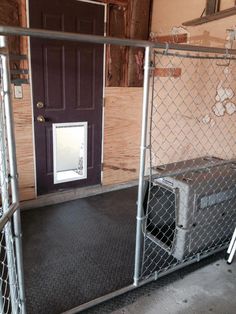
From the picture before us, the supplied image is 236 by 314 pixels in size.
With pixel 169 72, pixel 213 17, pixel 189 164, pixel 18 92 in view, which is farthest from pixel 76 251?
pixel 213 17

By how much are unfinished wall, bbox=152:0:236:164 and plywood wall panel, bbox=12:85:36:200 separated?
4.93 feet

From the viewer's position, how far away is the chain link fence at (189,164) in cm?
199

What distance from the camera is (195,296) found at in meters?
1.83

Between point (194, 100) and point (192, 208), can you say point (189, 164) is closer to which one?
point (192, 208)

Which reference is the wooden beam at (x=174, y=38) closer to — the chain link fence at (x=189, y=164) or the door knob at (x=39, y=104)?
the chain link fence at (x=189, y=164)

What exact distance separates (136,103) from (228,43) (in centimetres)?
127

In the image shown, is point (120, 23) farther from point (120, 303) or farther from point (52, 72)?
point (120, 303)

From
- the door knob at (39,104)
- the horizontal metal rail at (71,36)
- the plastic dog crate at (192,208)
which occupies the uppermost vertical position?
the horizontal metal rail at (71,36)

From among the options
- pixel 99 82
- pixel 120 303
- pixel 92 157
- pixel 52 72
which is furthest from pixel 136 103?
pixel 120 303

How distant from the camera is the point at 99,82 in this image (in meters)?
3.15

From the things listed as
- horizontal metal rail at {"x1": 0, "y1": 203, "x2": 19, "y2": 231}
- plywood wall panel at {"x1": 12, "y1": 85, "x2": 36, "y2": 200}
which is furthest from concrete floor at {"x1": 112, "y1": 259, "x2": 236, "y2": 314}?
plywood wall panel at {"x1": 12, "y1": 85, "x2": 36, "y2": 200}

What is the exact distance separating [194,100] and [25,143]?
182cm

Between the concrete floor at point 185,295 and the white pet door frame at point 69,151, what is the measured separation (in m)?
1.67

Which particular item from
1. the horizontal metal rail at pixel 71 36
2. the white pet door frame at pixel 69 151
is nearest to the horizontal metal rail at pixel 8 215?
the horizontal metal rail at pixel 71 36
